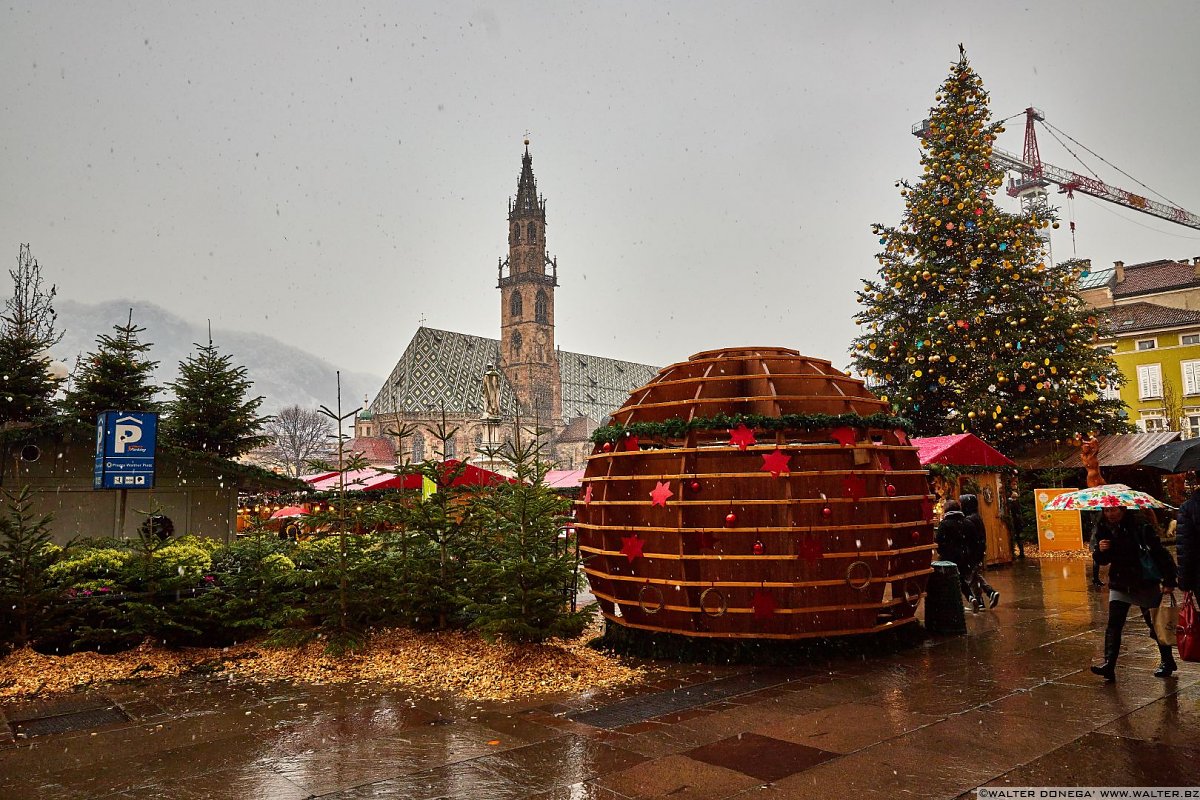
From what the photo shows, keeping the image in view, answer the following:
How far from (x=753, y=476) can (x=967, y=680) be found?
2.70m

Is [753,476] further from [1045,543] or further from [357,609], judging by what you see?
[1045,543]

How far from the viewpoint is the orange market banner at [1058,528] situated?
19.2 metres

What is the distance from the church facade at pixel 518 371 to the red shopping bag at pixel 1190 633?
74.9 metres

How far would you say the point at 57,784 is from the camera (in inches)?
192

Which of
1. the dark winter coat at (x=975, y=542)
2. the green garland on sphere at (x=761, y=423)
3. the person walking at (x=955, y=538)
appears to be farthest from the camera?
the dark winter coat at (x=975, y=542)

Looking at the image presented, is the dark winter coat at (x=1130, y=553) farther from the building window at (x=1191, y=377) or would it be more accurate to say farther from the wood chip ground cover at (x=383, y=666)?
the building window at (x=1191, y=377)

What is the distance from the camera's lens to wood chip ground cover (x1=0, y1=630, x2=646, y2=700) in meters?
7.37

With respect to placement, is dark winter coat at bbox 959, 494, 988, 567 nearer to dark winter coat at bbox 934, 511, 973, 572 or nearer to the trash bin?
dark winter coat at bbox 934, 511, 973, 572

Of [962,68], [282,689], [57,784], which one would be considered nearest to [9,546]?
[282,689]

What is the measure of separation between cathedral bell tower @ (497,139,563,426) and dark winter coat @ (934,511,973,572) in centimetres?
8128

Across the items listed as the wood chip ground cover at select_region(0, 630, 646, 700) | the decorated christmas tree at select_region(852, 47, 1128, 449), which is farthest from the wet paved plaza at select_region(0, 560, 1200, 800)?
the decorated christmas tree at select_region(852, 47, 1128, 449)

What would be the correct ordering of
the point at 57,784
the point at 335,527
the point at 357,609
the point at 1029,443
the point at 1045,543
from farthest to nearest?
the point at 1029,443 → the point at 1045,543 → the point at 335,527 → the point at 357,609 → the point at 57,784

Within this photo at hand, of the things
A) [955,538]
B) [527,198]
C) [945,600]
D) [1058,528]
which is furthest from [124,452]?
[527,198]

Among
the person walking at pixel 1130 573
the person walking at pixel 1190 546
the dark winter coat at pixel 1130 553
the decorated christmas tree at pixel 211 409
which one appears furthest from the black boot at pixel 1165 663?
the decorated christmas tree at pixel 211 409
